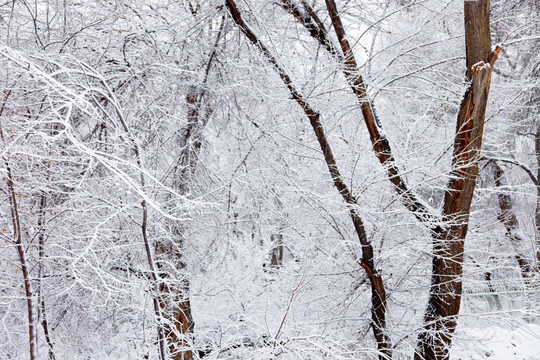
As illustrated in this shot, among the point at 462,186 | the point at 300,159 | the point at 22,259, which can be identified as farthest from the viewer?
the point at 300,159

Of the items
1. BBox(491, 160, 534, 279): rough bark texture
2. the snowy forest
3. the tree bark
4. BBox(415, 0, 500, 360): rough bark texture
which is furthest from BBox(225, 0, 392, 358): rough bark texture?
BBox(491, 160, 534, 279): rough bark texture

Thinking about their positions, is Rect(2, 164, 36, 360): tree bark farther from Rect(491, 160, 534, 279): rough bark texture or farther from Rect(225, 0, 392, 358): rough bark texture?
Rect(491, 160, 534, 279): rough bark texture

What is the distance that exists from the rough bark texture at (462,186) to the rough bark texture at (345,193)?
398 millimetres

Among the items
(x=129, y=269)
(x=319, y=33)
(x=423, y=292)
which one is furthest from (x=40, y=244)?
(x=423, y=292)

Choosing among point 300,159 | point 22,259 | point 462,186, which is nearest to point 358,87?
point 300,159

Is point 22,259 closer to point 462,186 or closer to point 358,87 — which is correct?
point 358,87

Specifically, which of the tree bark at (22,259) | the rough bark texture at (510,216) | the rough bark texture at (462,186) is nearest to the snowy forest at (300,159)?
the rough bark texture at (462,186)

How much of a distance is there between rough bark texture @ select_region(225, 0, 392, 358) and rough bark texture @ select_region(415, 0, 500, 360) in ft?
1.31

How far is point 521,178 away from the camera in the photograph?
12734 mm

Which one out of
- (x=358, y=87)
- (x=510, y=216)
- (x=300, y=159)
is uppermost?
(x=358, y=87)

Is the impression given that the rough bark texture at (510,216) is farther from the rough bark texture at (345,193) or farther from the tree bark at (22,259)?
the tree bark at (22,259)

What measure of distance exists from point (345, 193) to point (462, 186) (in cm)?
115

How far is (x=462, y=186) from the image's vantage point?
387 centimetres

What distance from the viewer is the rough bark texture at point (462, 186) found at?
3.76 m
